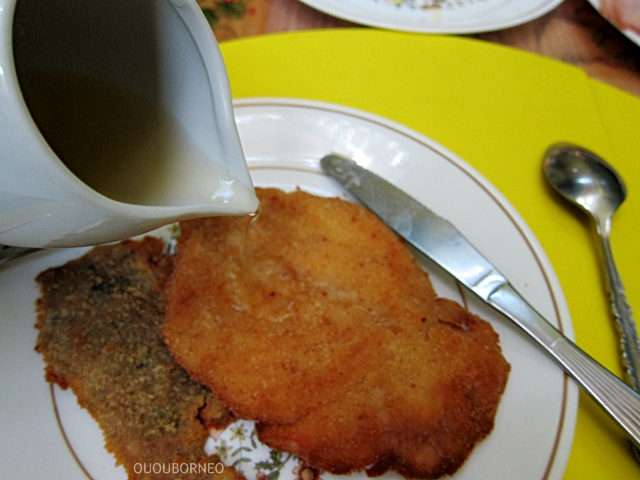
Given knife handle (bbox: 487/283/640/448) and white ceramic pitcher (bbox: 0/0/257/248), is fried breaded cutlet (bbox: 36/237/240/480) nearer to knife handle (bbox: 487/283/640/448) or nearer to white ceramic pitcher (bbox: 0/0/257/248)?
white ceramic pitcher (bbox: 0/0/257/248)

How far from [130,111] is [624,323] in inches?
38.1

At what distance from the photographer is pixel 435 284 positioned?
101 cm

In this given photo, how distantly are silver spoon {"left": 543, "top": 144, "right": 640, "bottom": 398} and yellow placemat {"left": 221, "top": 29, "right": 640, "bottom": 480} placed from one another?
3 cm

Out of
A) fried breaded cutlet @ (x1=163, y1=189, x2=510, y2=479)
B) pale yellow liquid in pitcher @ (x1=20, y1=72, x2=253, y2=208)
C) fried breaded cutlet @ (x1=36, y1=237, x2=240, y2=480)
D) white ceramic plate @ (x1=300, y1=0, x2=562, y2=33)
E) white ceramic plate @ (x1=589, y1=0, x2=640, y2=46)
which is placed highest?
white ceramic plate @ (x1=589, y1=0, x2=640, y2=46)

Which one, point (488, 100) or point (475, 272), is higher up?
point (488, 100)

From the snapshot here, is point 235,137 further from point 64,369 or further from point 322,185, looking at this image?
point 64,369

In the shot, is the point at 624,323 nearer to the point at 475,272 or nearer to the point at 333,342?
the point at 475,272

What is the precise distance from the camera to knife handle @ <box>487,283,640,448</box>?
81cm

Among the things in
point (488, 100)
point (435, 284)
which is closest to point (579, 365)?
point (435, 284)

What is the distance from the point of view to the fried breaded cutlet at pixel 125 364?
83 centimetres

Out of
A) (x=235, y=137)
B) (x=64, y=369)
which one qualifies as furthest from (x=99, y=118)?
(x=64, y=369)

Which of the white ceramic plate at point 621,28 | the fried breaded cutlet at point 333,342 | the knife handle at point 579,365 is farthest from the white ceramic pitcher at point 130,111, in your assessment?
the white ceramic plate at point 621,28

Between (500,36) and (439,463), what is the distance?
3.98 feet

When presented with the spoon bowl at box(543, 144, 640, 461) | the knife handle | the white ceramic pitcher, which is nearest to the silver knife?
the knife handle
